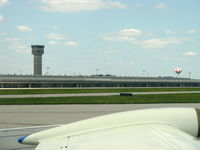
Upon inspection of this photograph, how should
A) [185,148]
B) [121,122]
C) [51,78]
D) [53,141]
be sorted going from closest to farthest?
[185,148]
[53,141]
[121,122]
[51,78]

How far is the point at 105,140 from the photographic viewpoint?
5.71 meters

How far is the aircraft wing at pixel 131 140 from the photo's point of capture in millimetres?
5247

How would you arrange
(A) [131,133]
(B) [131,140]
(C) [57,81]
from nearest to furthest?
(B) [131,140], (A) [131,133], (C) [57,81]

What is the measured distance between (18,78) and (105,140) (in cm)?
15670

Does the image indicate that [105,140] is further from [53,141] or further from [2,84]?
[2,84]

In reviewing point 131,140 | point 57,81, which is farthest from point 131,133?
point 57,81

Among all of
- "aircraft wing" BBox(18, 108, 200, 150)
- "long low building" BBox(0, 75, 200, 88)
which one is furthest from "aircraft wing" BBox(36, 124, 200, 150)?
"long low building" BBox(0, 75, 200, 88)

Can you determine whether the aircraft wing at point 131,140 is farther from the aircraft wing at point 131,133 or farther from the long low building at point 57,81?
the long low building at point 57,81

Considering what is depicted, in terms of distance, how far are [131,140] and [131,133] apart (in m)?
0.50

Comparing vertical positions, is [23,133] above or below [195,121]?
below

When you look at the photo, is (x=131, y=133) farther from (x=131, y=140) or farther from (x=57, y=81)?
(x=57, y=81)

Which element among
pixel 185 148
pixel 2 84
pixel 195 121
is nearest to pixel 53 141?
pixel 185 148

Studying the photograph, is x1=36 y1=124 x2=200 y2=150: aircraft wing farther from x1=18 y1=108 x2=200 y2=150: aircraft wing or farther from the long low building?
the long low building

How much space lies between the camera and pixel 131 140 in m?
5.59
